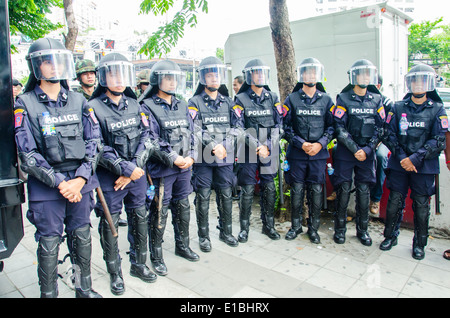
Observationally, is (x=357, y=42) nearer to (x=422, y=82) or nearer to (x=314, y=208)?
(x=422, y=82)

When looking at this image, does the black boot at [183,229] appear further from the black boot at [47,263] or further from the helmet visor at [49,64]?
the helmet visor at [49,64]

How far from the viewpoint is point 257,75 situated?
4.59 metres

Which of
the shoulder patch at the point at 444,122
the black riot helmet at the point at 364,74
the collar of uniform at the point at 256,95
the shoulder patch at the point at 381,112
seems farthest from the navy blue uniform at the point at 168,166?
the shoulder patch at the point at 444,122

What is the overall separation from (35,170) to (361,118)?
3.70 m

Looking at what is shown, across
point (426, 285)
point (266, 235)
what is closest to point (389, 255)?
point (426, 285)

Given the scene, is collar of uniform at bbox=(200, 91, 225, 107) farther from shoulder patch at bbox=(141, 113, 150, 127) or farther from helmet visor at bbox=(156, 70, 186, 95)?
shoulder patch at bbox=(141, 113, 150, 127)

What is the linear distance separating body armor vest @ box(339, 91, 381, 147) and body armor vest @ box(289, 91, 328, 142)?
0.31 metres

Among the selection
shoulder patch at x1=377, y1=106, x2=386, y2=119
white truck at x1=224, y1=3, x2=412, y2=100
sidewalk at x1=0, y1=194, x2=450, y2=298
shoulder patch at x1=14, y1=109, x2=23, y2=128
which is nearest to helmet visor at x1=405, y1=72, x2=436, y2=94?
shoulder patch at x1=377, y1=106, x2=386, y2=119

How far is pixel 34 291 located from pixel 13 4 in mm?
8036

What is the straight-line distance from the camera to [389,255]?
169 inches

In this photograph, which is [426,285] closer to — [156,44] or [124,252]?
[124,252]

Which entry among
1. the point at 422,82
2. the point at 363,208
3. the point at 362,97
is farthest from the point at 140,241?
the point at 422,82

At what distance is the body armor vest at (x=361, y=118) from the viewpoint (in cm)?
449
